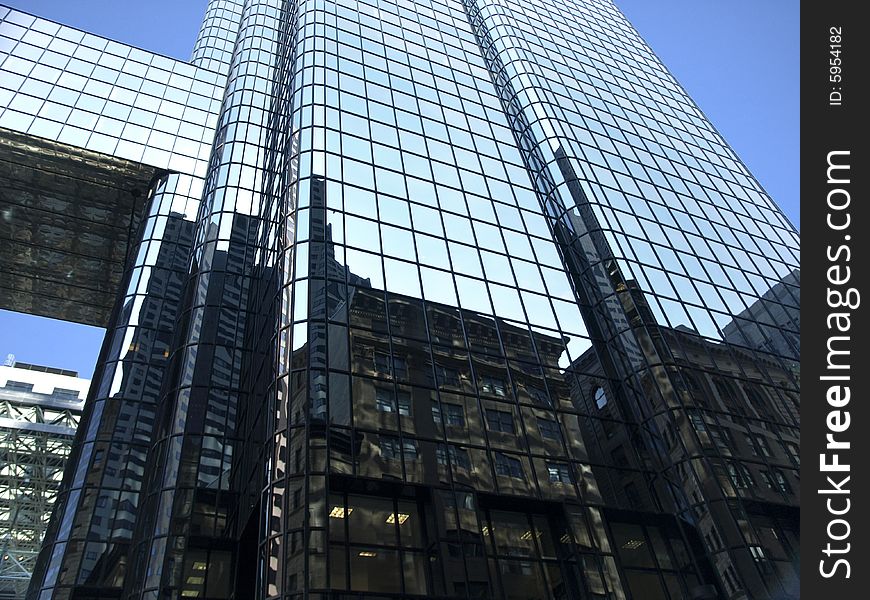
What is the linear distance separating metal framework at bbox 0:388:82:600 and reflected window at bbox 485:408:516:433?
4477 centimetres

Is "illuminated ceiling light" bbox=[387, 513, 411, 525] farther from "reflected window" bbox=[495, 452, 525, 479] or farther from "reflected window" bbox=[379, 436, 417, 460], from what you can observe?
"reflected window" bbox=[495, 452, 525, 479]

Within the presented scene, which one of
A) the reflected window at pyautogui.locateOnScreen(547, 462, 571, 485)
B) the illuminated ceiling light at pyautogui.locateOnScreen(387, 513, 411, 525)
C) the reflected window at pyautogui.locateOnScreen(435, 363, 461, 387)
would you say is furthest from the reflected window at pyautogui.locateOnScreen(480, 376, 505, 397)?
the illuminated ceiling light at pyautogui.locateOnScreen(387, 513, 411, 525)

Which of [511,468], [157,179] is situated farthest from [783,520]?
[157,179]

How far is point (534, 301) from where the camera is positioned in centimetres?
2788

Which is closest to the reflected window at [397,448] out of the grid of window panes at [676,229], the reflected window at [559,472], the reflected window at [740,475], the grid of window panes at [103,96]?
the reflected window at [559,472]

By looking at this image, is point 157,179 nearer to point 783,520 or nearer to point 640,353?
point 640,353

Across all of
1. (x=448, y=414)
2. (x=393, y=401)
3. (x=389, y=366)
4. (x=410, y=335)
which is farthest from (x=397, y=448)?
(x=410, y=335)

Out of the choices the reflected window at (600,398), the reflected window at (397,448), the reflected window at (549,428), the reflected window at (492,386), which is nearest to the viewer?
the reflected window at (397,448)

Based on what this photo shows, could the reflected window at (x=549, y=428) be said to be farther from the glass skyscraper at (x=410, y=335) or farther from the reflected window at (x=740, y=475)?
the reflected window at (x=740, y=475)

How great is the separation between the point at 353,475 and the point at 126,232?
31944 millimetres

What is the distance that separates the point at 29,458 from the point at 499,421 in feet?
162

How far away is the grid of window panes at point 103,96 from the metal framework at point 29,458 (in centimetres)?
2690

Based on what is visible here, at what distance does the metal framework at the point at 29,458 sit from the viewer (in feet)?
175

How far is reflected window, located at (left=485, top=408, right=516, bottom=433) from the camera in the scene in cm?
2204
